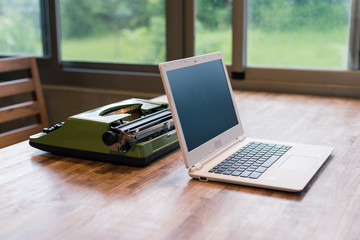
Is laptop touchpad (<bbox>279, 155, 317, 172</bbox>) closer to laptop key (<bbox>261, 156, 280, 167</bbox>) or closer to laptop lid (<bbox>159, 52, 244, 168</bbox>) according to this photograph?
laptop key (<bbox>261, 156, 280, 167</bbox>)

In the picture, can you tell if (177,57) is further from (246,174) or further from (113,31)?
(246,174)

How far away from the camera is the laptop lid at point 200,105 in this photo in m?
1.09

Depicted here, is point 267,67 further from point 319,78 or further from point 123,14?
point 123,14

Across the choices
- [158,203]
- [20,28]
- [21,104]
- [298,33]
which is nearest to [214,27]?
[298,33]

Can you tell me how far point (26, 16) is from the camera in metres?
3.10

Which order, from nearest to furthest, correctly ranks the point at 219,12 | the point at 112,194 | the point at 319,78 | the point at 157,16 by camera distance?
1. the point at 112,194
2. the point at 319,78
3. the point at 219,12
4. the point at 157,16

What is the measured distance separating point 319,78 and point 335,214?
60.7 inches

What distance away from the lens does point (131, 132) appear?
117 centimetres

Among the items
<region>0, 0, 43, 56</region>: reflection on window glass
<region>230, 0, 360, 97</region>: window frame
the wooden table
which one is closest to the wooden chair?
<region>0, 0, 43, 56</region>: reflection on window glass

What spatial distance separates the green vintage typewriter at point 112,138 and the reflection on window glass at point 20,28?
1.96 metres

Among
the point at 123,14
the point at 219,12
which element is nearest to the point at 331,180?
the point at 219,12

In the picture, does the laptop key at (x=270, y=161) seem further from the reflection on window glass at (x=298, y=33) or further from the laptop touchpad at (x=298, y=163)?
the reflection on window glass at (x=298, y=33)

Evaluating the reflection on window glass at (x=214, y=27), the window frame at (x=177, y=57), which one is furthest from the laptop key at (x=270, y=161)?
the reflection on window glass at (x=214, y=27)

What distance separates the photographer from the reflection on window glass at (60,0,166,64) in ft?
8.89
